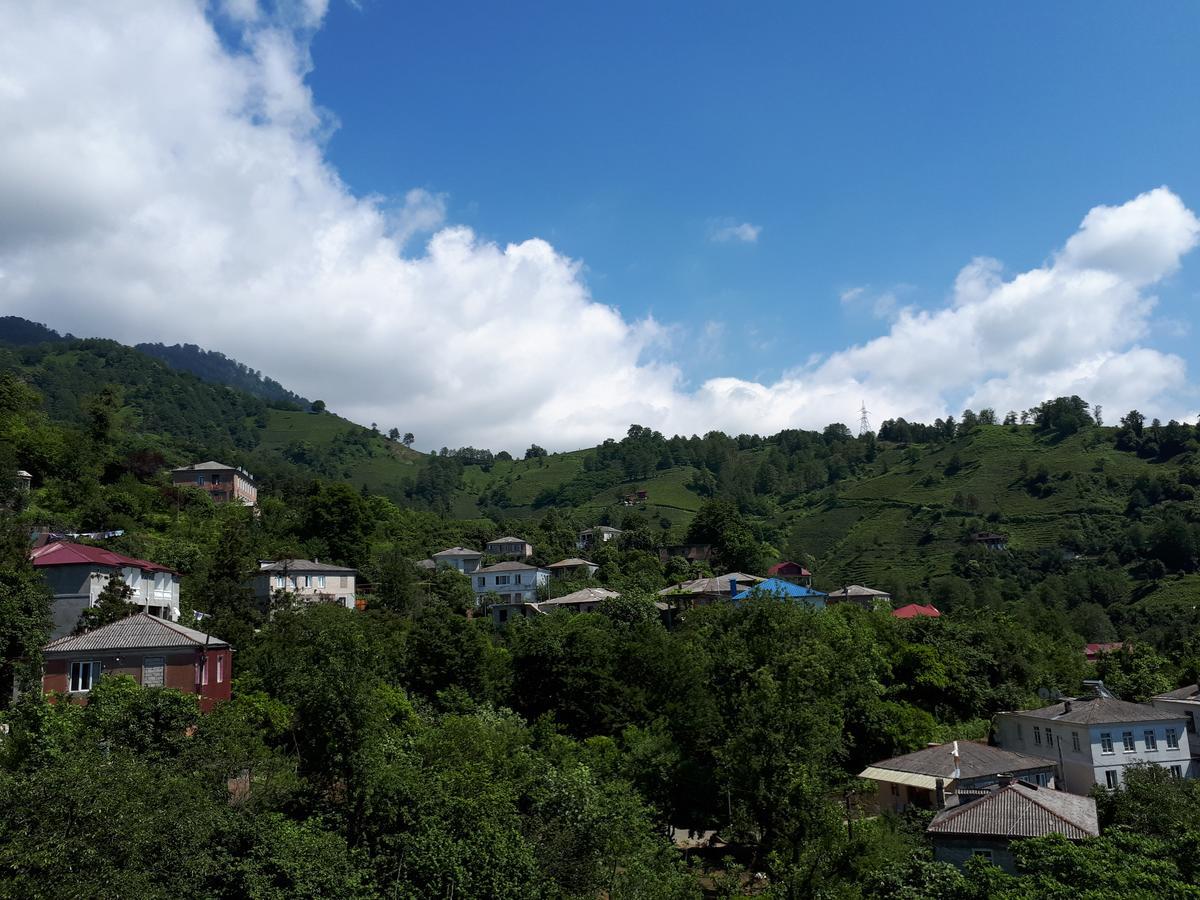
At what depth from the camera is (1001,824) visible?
84.3 feet

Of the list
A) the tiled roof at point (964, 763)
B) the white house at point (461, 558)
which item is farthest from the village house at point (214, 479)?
the tiled roof at point (964, 763)

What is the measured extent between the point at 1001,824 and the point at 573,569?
5600 centimetres

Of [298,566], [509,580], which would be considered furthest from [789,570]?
[298,566]

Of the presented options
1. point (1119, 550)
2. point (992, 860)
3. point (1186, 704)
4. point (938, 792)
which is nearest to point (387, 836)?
point (992, 860)

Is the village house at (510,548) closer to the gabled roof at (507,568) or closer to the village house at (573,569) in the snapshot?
the village house at (573,569)

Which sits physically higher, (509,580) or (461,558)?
(461,558)

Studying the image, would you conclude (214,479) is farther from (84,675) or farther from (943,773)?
(943,773)

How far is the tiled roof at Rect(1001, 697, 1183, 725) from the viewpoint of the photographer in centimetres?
3753

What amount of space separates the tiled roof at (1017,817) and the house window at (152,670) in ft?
88.6

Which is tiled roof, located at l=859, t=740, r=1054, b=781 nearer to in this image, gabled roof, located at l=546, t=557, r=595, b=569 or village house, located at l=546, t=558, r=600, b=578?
village house, located at l=546, t=558, r=600, b=578

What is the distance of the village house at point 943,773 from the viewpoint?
1282 inches

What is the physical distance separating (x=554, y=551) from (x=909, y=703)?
47742mm

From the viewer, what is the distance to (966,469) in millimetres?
129000

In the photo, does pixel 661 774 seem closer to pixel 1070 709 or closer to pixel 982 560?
pixel 1070 709
